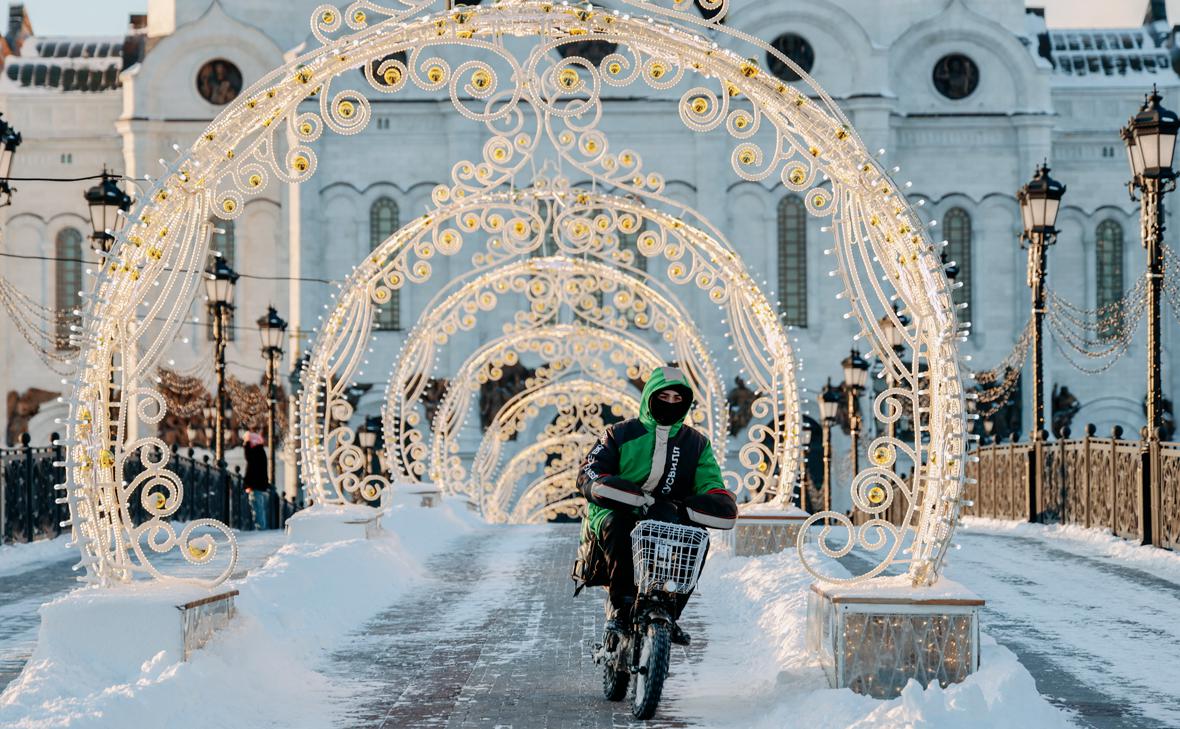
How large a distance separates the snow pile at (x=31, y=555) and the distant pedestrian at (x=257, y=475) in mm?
5772

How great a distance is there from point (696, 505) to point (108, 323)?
354cm

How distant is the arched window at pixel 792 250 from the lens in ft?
169

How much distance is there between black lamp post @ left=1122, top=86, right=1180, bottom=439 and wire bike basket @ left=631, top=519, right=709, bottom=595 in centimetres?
1008

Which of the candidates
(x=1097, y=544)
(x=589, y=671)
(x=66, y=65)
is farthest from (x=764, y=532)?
(x=66, y=65)

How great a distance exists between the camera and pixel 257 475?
1065 inches

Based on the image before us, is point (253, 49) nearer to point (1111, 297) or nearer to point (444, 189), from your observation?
point (1111, 297)

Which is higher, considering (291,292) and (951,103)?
(951,103)

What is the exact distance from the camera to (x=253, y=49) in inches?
Result: 2046

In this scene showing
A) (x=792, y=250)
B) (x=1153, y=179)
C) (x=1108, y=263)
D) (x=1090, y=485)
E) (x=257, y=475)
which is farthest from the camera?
(x=1108, y=263)

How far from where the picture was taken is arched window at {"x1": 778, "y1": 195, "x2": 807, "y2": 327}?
169 feet

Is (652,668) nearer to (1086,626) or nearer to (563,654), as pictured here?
(563,654)

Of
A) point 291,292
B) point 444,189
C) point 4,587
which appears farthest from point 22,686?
point 291,292

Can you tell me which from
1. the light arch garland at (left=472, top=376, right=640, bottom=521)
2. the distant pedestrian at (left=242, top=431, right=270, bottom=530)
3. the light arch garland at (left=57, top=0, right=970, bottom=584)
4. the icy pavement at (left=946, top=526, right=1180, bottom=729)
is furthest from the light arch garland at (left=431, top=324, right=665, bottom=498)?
the light arch garland at (left=57, top=0, right=970, bottom=584)

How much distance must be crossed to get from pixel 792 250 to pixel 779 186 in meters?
2.02
